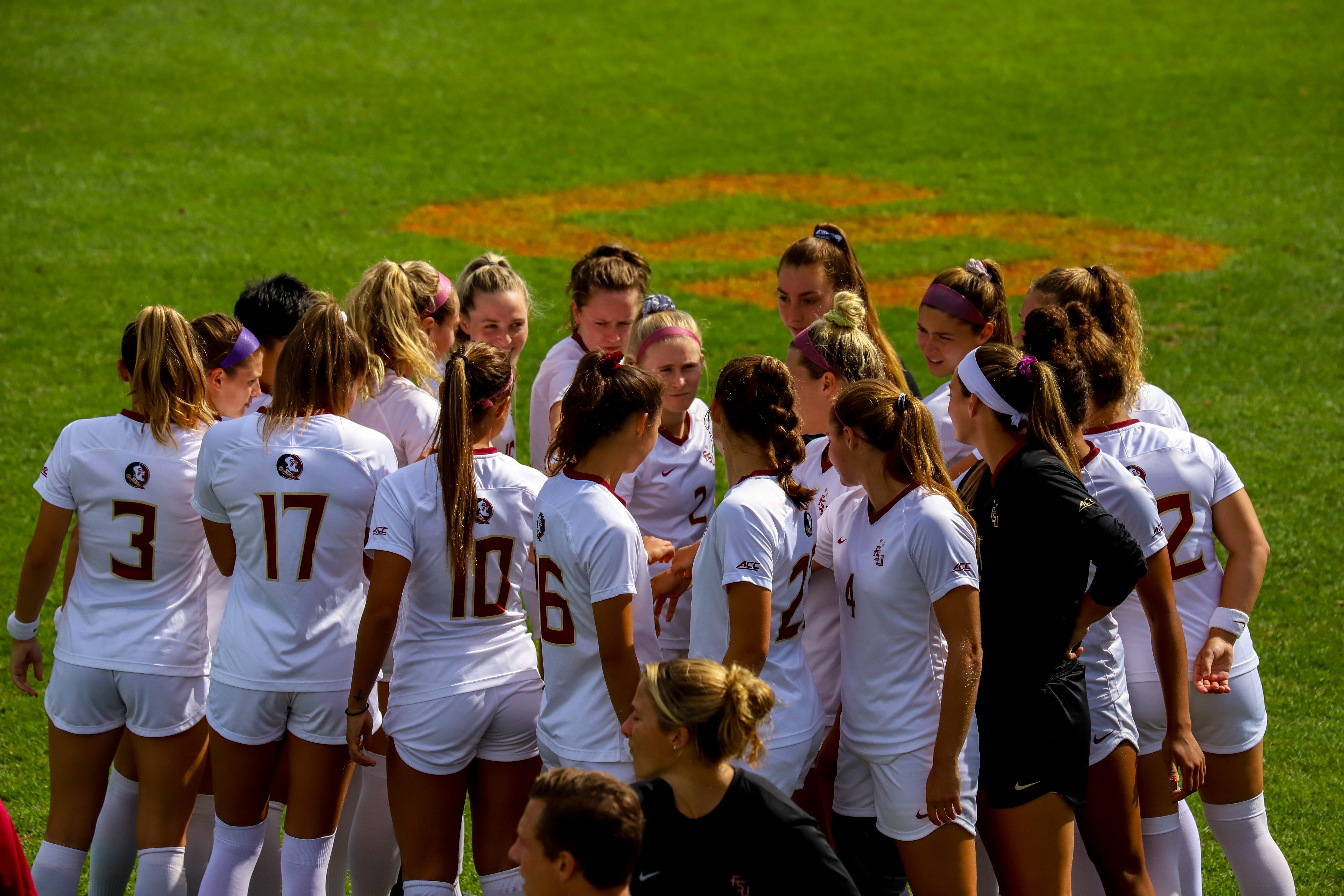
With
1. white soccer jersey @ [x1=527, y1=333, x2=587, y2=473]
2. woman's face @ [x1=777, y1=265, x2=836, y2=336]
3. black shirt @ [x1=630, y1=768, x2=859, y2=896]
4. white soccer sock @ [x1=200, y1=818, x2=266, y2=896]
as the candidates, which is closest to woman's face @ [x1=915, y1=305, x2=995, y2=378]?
woman's face @ [x1=777, y1=265, x2=836, y2=336]

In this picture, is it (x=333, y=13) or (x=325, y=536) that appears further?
(x=333, y=13)

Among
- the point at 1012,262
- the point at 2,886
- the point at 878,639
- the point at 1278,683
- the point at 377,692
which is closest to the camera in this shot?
the point at 2,886

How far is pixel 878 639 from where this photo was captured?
3484 mm

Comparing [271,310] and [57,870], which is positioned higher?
[271,310]

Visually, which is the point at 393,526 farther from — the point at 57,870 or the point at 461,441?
the point at 57,870

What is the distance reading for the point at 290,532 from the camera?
12.5 ft

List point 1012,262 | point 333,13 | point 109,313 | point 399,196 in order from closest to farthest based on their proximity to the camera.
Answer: point 109,313
point 1012,262
point 399,196
point 333,13

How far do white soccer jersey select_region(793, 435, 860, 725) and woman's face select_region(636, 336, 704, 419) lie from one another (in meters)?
0.69

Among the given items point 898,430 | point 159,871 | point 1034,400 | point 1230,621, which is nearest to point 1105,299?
point 1034,400

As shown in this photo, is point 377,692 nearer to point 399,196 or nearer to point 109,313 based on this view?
point 109,313

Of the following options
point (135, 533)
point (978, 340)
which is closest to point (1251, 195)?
point (978, 340)

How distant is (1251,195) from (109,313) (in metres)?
15.6

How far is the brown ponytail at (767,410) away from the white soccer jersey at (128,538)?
1.87 m

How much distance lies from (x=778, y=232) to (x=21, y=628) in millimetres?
13641
